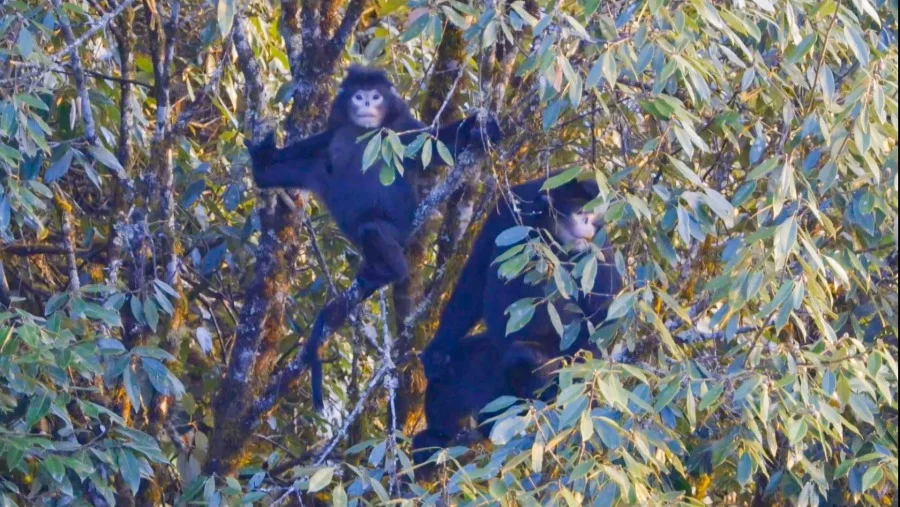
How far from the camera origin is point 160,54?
4.39 meters

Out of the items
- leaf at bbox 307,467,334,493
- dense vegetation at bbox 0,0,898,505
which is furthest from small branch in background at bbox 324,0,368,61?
leaf at bbox 307,467,334,493

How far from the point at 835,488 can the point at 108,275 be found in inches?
104

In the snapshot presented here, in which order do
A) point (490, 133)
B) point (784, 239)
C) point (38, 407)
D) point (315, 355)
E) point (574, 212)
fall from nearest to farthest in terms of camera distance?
point (784, 239) < point (38, 407) < point (490, 133) < point (315, 355) < point (574, 212)

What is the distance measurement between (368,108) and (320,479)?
2354 millimetres

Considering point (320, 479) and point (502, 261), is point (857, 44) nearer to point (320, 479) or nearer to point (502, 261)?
point (502, 261)

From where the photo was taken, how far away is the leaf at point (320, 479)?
8.91 ft

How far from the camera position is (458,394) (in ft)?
15.2

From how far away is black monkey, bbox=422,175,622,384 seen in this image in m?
4.35

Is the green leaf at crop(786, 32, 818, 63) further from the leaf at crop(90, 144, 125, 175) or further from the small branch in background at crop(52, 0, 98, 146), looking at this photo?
the small branch in background at crop(52, 0, 98, 146)

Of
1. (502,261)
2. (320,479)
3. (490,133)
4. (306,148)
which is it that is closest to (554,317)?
(320,479)

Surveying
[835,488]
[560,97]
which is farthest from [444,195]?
[835,488]

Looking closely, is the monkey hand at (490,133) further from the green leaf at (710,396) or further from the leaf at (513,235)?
the green leaf at (710,396)

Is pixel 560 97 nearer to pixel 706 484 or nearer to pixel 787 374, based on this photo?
pixel 787 374

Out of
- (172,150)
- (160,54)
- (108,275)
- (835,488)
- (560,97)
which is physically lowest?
(835,488)
